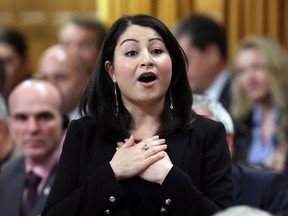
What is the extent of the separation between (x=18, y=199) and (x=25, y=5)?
4.48 metres

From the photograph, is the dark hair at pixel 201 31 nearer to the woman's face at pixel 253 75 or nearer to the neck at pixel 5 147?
the woman's face at pixel 253 75

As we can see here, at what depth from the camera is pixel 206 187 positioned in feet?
6.59

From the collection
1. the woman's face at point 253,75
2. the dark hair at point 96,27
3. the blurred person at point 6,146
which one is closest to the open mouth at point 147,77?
the blurred person at point 6,146

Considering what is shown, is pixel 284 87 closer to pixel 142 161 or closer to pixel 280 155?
pixel 280 155

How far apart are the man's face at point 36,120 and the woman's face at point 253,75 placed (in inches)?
71.2

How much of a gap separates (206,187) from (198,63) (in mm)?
3375

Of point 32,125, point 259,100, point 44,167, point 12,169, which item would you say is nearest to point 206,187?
point 12,169

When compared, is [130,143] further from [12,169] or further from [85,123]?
[12,169]

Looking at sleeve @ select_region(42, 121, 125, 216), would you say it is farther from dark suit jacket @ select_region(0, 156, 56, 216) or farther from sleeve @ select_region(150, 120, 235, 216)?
dark suit jacket @ select_region(0, 156, 56, 216)

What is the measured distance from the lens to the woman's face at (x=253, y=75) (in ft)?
16.6

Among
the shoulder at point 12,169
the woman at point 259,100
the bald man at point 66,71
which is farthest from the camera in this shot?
the bald man at point 66,71

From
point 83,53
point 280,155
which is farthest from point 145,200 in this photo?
point 83,53

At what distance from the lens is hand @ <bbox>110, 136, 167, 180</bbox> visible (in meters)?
1.94

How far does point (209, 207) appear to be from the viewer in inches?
76.5
